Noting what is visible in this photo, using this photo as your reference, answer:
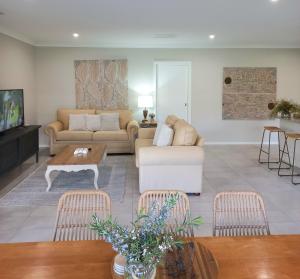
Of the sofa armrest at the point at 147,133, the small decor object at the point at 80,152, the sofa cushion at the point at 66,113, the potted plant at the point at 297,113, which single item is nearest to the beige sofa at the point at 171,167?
the small decor object at the point at 80,152

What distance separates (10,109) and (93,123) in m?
2.18

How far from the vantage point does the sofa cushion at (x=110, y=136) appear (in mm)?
7180

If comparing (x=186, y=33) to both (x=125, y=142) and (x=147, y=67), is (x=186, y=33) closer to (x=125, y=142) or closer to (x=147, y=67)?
(x=147, y=67)

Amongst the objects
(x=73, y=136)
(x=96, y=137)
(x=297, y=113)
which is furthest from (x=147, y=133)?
(x=297, y=113)

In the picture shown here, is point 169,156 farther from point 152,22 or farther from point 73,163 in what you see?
point 152,22

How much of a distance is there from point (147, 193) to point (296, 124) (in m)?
4.95

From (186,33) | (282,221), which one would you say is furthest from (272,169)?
(186,33)

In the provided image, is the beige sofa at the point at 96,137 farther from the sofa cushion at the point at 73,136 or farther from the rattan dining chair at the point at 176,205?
the rattan dining chair at the point at 176,205

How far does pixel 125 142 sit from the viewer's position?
729cm

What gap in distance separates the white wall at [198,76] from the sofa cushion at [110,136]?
1299mm

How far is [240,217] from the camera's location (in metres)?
1.98

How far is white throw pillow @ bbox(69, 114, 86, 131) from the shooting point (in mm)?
7559

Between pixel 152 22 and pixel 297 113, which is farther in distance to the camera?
pixel 297 113

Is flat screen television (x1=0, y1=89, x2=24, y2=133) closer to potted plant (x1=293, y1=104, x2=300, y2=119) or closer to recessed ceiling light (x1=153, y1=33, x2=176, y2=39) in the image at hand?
recessed ceiling light (x1=153, y1=33, x2=176, y2=39)
